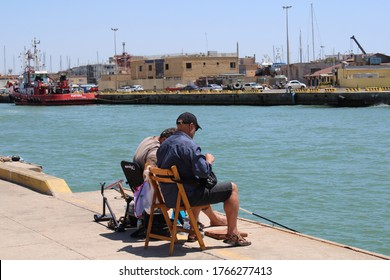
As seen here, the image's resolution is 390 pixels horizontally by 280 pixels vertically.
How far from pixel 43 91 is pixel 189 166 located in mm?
75653

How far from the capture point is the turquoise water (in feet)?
43.5

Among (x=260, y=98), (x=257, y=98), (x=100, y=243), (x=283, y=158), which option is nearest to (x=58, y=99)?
(x=257, y=98)

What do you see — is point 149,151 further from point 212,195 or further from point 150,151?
point 212,195

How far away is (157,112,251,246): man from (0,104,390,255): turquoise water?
4765 millimetres

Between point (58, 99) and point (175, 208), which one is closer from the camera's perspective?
point (175, 208)

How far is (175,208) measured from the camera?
6.36m

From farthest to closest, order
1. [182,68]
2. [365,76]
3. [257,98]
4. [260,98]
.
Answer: [182,68]
[365,76]
[257,98]
[260,98]

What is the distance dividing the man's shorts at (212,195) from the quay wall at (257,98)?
56.5 meters

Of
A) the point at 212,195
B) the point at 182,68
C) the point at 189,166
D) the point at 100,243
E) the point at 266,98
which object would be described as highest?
the point at 182,68

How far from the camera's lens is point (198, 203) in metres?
6.40

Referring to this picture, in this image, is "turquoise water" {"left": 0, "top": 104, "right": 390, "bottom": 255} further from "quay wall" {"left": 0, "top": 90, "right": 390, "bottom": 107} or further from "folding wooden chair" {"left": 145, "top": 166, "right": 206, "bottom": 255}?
"quay wall" {"left": 0, "top": 90, "right": 390, "bottom": 107}

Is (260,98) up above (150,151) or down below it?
below

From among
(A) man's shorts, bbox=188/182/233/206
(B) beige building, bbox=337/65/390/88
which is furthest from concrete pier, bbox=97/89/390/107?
(A) man's shorts, bbox=188/182/233/206
